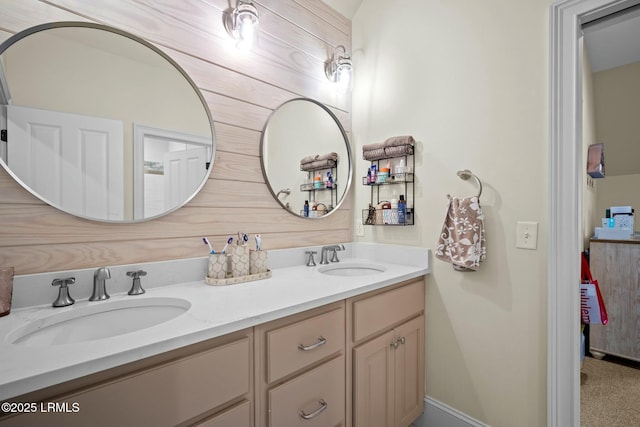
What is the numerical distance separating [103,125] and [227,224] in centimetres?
63

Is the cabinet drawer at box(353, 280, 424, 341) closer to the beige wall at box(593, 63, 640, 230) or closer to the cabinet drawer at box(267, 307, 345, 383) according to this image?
the cabinet drawer at box(267, 307, 345, 383)

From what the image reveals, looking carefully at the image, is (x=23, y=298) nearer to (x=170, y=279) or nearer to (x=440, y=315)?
(x=170, y=279)

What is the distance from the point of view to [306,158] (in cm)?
181

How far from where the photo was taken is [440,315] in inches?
62.9

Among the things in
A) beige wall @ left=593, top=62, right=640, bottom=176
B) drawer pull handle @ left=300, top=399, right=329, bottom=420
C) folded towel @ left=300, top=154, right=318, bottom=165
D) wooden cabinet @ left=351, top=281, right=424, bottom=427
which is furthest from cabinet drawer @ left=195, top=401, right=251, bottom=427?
beige wall @ left=593, top=62, right=640, bottom=176

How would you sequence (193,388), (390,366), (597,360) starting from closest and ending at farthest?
(193,388) → (390,366) → (597,360)

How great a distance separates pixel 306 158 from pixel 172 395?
136 cm

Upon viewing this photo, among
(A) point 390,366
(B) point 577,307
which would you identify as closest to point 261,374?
(A) point 390,366

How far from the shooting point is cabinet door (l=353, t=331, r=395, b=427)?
1.24 meters

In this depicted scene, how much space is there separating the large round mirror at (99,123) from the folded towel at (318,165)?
0.61 metres

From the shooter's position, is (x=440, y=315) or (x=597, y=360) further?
(x=597, y=360)

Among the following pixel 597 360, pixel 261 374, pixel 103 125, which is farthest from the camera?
pixel 597 360

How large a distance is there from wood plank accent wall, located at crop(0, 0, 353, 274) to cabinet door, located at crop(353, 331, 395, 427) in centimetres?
71

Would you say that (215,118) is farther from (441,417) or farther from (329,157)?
(441,417)
